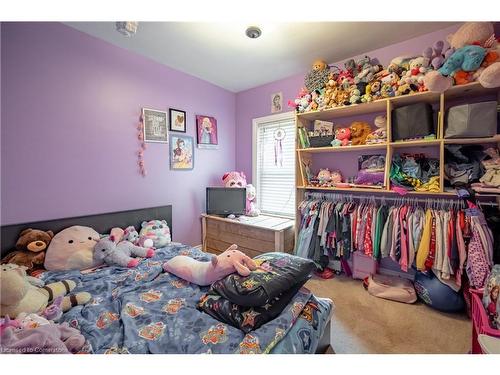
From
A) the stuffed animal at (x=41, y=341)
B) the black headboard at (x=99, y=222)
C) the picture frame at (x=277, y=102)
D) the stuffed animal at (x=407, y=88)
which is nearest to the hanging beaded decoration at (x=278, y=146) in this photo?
the picture frame at (x=277, y=102)

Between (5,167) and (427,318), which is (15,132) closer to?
(5,167)

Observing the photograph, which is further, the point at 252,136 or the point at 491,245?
the point at 252,136

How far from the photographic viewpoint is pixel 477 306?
1222 mm

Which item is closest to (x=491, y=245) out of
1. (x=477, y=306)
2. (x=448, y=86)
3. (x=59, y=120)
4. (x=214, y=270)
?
(x=477, y=306)

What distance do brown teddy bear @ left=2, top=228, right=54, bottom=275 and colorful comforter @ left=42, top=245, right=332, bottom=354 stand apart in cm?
21

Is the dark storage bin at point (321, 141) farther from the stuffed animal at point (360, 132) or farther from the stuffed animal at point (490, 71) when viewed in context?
the stuffed animal at point (490, 71)

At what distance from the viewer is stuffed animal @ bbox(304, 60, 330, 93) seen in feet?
Result: 7.39

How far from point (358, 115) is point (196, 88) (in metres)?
2.02

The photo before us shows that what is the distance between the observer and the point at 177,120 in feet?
8.55

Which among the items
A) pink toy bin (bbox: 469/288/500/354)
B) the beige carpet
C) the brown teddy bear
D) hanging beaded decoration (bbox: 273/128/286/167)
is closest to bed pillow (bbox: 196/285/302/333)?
the beige carpet

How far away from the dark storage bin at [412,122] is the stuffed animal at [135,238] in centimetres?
249

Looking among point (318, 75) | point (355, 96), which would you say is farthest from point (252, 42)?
point (355, 96)

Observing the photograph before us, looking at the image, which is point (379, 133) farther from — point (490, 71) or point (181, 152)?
point (181, 152)

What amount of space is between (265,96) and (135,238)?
2.41 metres
